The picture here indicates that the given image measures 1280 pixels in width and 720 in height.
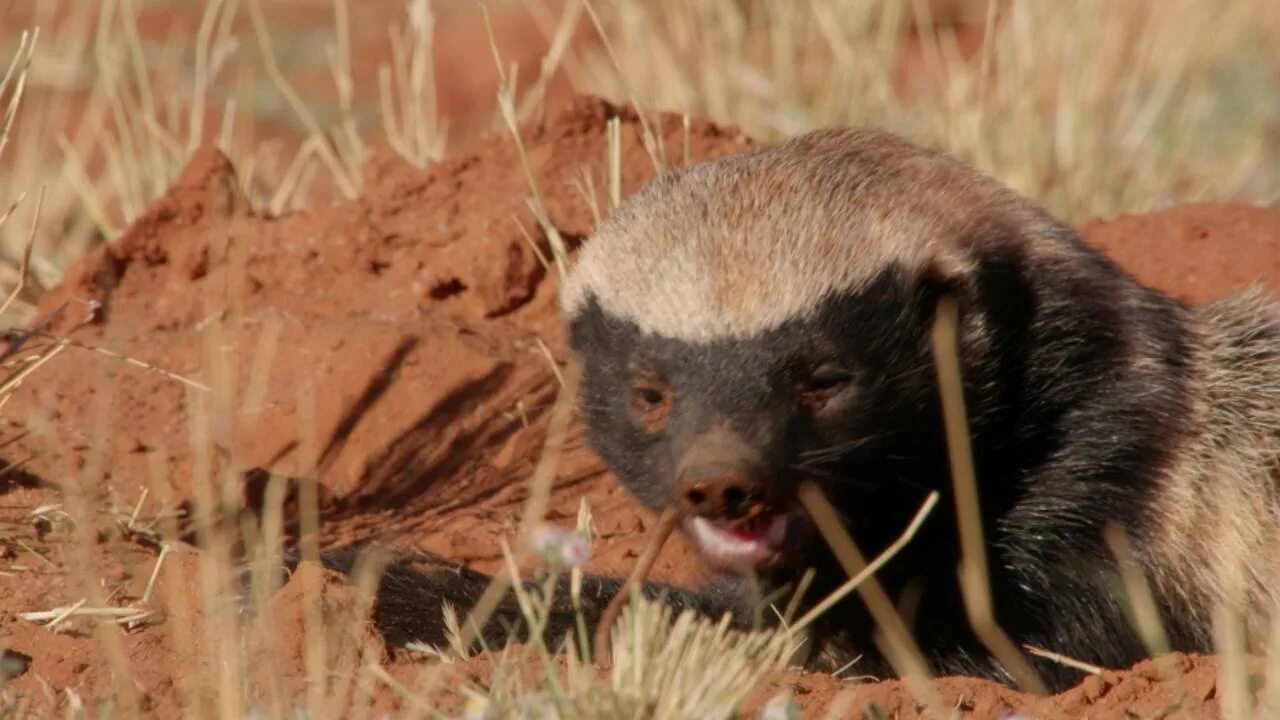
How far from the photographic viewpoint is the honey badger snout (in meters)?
4.39

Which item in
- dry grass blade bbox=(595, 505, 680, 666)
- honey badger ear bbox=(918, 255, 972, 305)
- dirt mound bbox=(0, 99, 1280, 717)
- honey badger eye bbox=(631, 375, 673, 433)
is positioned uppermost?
honey badger ear bbox=(918, 255, 972, 305)

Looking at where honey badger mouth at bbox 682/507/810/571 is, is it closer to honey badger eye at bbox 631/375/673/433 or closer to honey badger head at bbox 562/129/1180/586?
honey badger head at bbox 562/129/1180/586

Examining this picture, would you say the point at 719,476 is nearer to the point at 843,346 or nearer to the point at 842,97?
the point at 843,346

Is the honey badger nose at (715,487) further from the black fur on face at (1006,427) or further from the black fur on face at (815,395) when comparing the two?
the black fur on face at (1006,427)

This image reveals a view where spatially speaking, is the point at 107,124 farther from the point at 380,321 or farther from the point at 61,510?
the point at 61,510

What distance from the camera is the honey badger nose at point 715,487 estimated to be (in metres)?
4.38

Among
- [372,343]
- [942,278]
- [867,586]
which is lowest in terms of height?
[372,343]

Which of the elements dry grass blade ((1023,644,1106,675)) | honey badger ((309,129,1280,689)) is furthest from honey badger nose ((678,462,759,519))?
dry grass blade ((1023,644,1106,675))

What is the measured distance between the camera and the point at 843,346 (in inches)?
186

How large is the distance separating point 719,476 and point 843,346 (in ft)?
1.78

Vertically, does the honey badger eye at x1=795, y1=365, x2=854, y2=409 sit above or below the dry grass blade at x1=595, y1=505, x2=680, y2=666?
above

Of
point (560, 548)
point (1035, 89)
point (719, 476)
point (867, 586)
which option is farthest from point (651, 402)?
point (1035, 89)

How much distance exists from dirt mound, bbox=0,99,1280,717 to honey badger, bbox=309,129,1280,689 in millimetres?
980

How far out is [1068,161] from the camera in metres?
8.32
